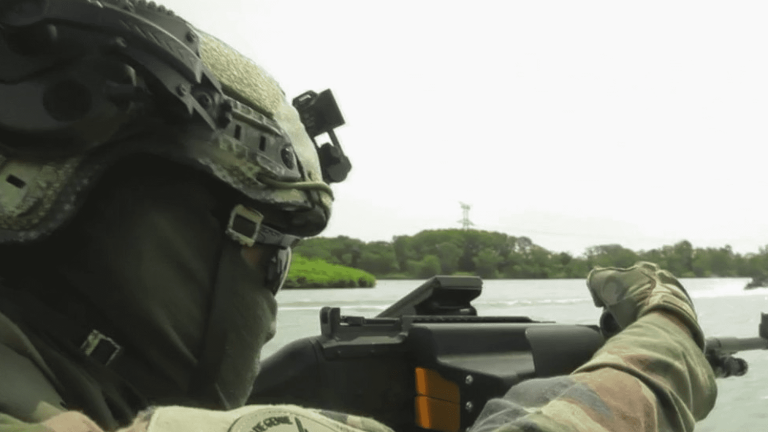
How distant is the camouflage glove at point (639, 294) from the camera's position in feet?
4.35

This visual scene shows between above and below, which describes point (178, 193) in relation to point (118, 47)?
below

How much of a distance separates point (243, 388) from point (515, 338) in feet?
3.21

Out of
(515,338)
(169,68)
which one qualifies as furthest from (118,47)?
(515,338)

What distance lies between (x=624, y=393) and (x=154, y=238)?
2.51 ft

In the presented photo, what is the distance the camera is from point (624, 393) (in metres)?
0.95

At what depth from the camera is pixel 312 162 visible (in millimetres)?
1392

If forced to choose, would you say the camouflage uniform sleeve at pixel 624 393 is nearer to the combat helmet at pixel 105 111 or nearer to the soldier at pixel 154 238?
the soldier at pixel 154 238

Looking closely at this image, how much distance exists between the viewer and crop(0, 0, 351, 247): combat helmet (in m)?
0.98

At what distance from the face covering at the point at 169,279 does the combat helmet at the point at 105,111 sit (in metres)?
0.05

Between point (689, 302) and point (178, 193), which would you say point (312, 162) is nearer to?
point (178, 193)

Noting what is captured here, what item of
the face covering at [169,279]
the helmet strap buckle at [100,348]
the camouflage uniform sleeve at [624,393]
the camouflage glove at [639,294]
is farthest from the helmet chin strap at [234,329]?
the camouflage glove at [639,294]

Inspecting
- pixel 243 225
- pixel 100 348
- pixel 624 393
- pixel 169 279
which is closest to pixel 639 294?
pixel 624 393

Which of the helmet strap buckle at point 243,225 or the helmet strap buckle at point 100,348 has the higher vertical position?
the helmet strap buckle at point 243,225

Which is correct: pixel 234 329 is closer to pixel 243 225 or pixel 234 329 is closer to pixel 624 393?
pixel 243 225
